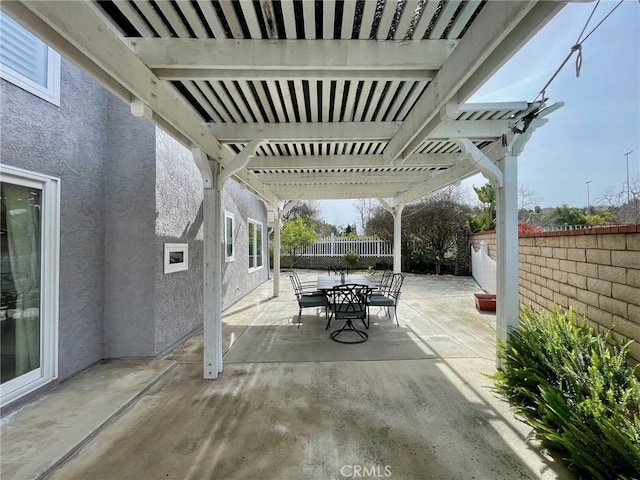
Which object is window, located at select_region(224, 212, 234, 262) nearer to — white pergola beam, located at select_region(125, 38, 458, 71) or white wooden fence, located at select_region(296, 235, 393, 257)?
white pergola beam, located at select_region(125, 38, 458, 71)

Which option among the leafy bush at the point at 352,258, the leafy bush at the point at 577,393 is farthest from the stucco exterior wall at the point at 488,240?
the leafy bush at the point at 577,393

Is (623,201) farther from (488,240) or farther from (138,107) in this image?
(138,107)

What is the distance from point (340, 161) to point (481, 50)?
9.73ft

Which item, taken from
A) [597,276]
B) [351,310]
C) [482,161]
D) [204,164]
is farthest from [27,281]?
[597,276]

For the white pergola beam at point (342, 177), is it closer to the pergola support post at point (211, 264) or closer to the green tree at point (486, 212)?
the pergola support post at point (211, 264)

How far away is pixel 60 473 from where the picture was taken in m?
1.83

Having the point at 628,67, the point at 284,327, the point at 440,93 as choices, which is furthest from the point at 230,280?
the point at 628,67

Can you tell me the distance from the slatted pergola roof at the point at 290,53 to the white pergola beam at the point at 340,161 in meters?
1.33

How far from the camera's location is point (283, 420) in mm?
2385

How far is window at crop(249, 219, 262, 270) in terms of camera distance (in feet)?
28.2

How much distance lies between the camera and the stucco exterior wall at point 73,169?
249 centimetres

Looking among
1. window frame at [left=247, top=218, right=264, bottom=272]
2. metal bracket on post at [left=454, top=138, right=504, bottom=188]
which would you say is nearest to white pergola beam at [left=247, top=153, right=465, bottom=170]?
metal bracket on post at [left=454, top=138, right=504, bottom=188]

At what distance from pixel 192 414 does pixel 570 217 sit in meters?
13.3

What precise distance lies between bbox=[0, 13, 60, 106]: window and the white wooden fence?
11852 millimetres
